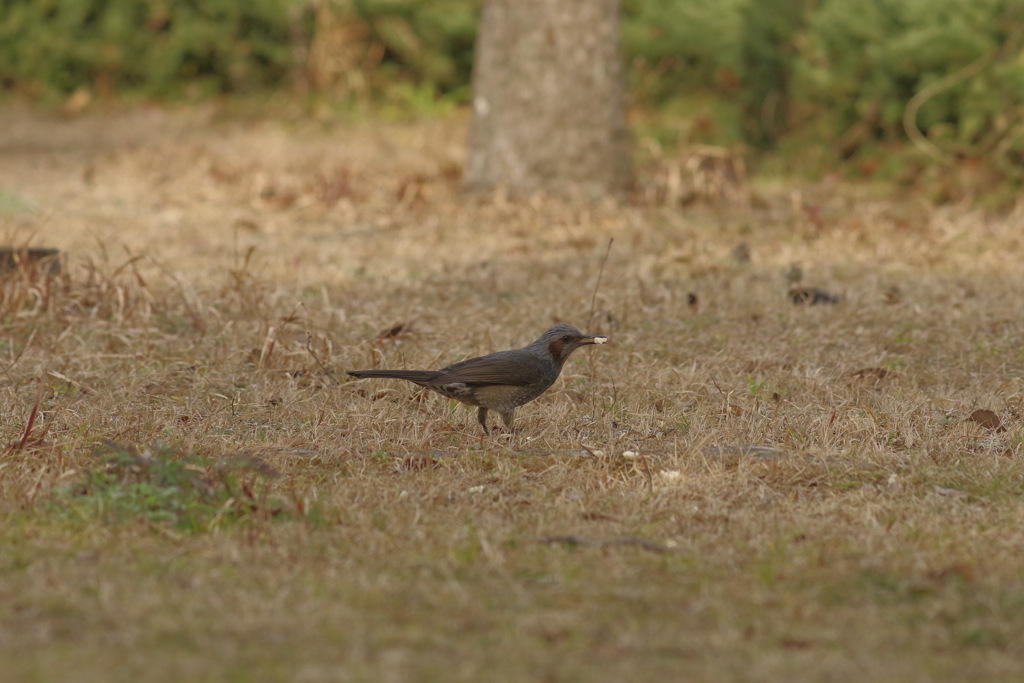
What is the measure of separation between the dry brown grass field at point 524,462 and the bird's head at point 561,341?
292 millimetres

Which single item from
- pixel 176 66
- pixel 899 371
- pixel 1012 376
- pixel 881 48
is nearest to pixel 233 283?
pixel 899 371

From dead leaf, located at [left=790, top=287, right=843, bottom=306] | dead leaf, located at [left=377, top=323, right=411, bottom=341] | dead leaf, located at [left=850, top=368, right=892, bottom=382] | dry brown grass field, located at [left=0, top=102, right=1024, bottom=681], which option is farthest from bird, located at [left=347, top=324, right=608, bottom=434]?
dead leaf, located at [left=790, top=287, right=843, bottom=306]

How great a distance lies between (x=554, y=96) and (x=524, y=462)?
244 inches

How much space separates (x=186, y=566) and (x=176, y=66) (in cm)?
1490

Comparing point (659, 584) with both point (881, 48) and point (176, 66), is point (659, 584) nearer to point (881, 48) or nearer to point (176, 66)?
point (881, 48)

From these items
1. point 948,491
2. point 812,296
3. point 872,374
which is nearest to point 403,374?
point 948,491

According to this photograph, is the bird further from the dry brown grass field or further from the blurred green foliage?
the blurred green foliage

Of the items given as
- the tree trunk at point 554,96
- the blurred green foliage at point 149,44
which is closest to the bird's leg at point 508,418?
the tree trunk at point 554,96

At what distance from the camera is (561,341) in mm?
5180

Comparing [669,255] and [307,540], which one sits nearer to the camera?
[307,540]

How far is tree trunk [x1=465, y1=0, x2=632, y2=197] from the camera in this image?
10422mm

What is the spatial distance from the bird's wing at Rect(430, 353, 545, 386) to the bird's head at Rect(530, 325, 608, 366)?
15 centimetres

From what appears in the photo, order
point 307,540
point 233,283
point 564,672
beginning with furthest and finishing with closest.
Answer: point 233,283, point 307,540, point 564,672

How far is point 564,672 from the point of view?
3049mm
